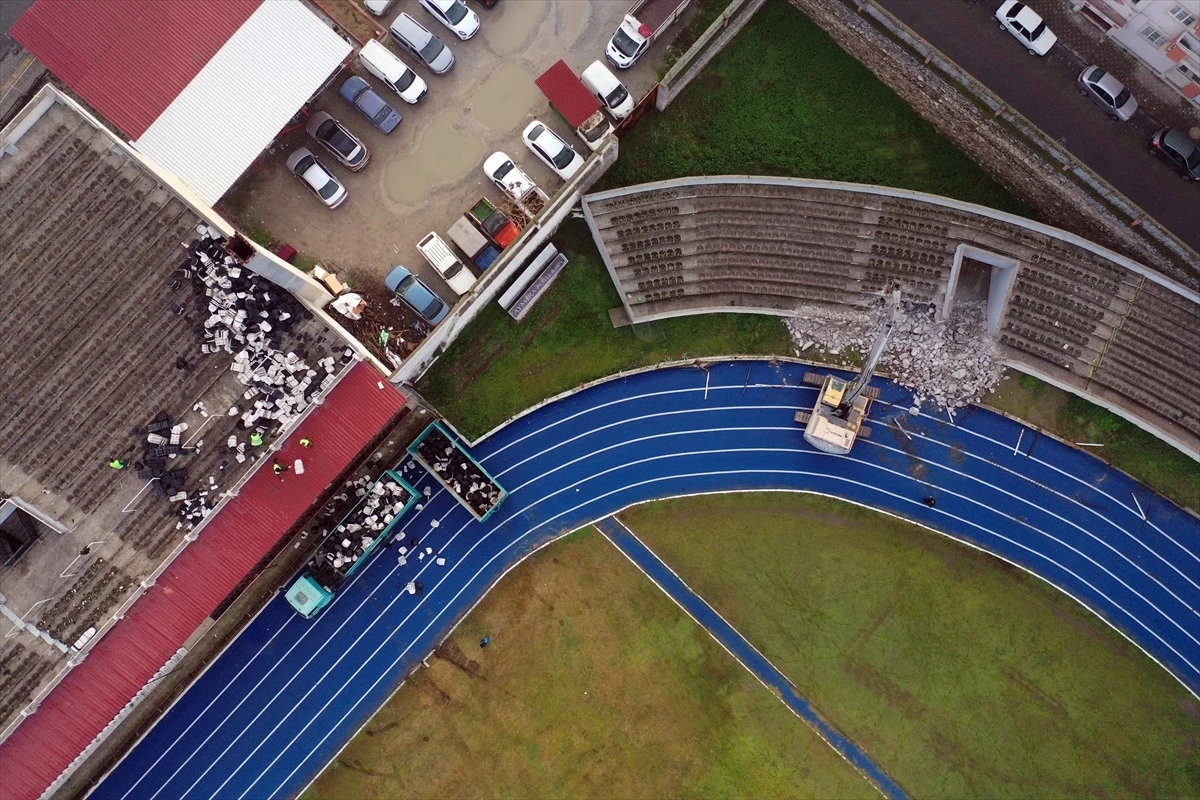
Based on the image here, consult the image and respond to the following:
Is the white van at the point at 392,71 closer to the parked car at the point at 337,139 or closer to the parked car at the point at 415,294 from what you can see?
the parked car at the point at 337,139

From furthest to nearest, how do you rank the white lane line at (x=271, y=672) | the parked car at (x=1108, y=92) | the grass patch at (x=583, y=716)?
1. the grass patch at (x=583, y=716)
2. the white lane line at (x=271, y=672)
3. the parked car at (x=1108, y=92)

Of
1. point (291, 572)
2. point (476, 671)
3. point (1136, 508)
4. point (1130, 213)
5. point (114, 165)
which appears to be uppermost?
point (1130, 213)

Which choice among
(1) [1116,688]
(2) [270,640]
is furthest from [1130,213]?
(2) [270,640]

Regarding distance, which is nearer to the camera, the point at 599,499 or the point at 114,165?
the point at 114,165

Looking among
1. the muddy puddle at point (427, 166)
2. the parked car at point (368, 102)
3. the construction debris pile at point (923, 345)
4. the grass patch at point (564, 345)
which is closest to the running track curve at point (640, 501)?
the grass patch at point (564, 345)

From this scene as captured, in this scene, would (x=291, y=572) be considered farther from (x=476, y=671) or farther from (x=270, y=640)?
(x=476, y=671)

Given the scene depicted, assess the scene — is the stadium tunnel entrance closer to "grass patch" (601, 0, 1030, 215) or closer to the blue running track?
"grass patch" (601, 0, 1030, 215)
